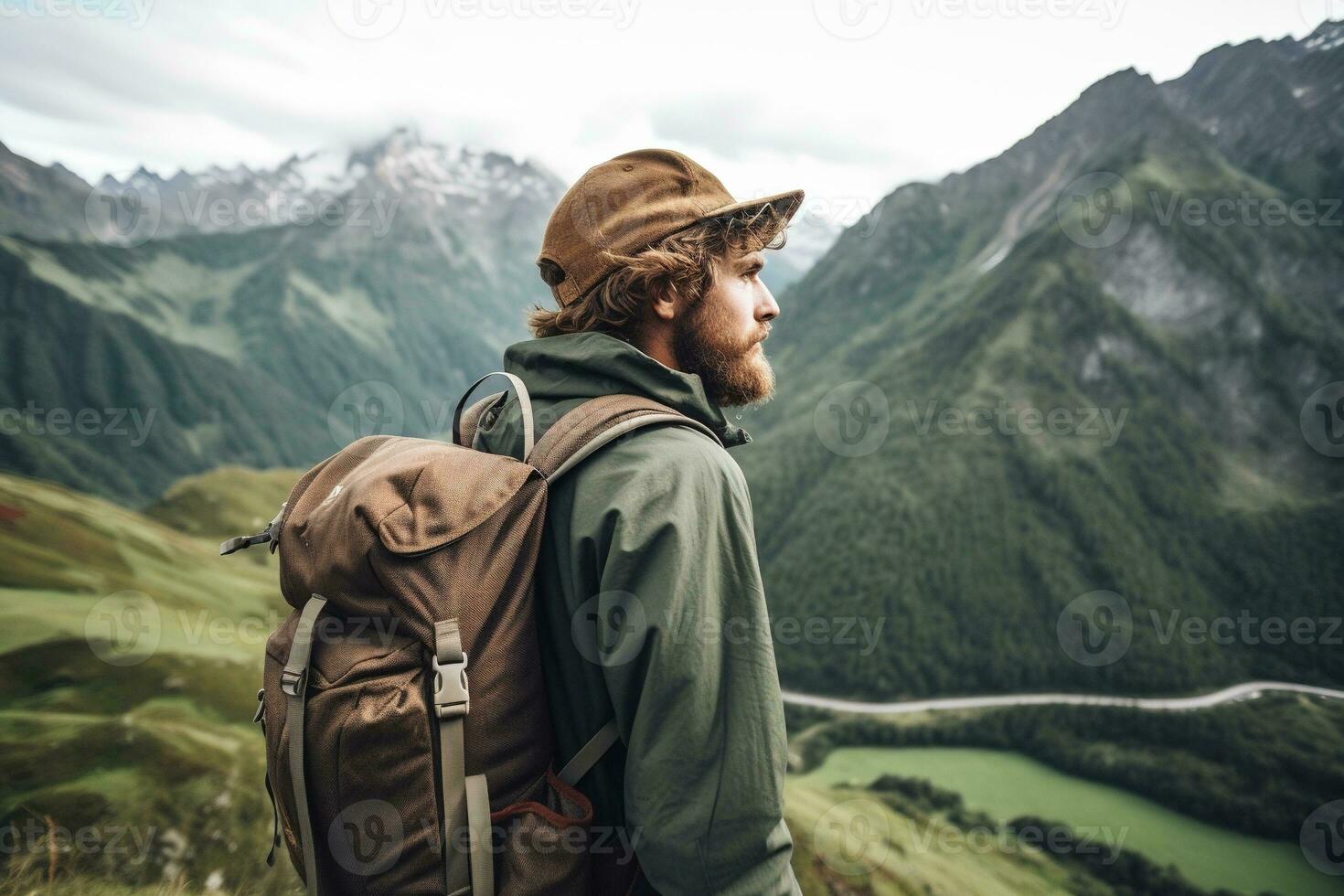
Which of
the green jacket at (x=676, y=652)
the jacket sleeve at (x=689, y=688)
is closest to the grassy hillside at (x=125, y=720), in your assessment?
the green jacket at (x=676, y=652)

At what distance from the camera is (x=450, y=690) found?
249 cm

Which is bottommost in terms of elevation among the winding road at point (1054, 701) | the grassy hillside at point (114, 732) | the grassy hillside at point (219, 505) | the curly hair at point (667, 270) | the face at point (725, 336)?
the winding road at point (1054, 701)

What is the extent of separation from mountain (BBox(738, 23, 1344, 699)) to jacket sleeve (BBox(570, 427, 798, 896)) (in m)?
103

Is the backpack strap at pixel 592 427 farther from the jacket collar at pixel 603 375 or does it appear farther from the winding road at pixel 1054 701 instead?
the winding road at pixel 1054 701

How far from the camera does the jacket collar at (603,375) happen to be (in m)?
3.02

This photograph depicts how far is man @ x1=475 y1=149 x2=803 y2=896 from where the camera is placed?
98.0 inches

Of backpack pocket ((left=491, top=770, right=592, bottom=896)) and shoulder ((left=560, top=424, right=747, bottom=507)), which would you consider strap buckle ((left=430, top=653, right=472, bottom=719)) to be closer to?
backpack pocket ((left=491, top=770, right=592, bottom=896))

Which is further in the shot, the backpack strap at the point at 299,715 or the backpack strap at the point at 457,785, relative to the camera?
the backpack strap at the point at 299,715

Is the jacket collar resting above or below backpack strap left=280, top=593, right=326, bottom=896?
above

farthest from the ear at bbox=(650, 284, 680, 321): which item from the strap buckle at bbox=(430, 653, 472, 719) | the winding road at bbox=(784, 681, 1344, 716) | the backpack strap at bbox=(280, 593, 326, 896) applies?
the winding road at bbox=(784, 681, 1344, 716)

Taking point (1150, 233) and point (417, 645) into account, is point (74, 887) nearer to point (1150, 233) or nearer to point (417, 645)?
point (417, 645)

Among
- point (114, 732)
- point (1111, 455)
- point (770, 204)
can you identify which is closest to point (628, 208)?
point (770, 204)

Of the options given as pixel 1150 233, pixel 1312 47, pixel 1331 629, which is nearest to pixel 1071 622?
pixel 1331 629

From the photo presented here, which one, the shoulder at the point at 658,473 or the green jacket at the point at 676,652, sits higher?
the shoulder at the point at 658,473
